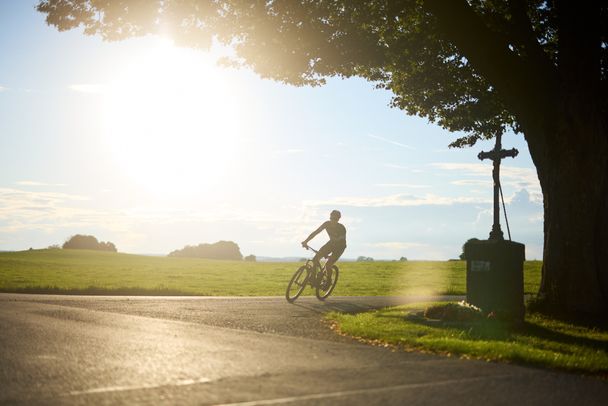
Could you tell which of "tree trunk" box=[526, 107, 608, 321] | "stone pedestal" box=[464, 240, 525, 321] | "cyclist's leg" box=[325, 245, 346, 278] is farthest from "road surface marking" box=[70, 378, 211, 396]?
"cyclist's leg" box=[325, 245, 346, 278]

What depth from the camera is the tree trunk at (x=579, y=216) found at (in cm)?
1281

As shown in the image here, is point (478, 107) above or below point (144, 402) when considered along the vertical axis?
above

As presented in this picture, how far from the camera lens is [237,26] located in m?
17.7

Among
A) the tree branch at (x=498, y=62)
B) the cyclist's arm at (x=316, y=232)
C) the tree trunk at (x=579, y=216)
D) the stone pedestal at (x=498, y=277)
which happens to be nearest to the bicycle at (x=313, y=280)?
the cyclist's arm at (x=316, y=232)

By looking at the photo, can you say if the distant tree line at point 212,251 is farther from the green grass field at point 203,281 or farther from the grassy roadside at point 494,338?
the grassy roadside at point 494,338

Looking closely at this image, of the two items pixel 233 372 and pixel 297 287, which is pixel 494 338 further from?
pixel 297 287

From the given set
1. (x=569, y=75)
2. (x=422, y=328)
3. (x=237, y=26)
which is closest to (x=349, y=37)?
(x=237, y=26)

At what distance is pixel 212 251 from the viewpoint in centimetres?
8688

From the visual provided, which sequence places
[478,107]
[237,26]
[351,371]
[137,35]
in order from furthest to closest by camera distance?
[478,107], [237,26], [137,35], [351,371]

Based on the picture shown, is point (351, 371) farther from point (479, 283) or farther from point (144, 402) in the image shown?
point (479, 283)

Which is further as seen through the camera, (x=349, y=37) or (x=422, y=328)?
(x=349, y=37)

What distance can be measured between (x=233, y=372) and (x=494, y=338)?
488cm

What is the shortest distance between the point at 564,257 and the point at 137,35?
11618mm

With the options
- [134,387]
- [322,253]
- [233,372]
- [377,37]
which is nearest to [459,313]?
[233,372]
